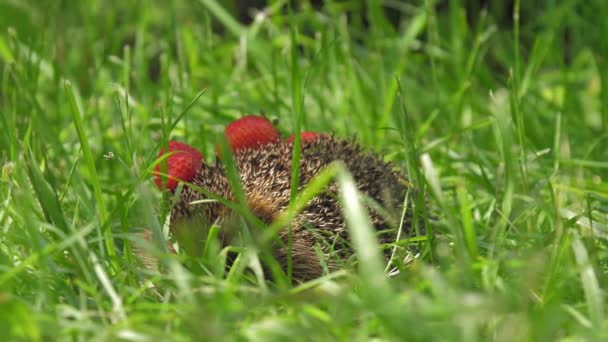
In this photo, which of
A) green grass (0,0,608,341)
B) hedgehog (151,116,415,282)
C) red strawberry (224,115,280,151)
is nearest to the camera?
green grass (0,0,608,341)

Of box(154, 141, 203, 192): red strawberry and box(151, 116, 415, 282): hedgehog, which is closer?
box(151, 116, 415, 282): hedgehog

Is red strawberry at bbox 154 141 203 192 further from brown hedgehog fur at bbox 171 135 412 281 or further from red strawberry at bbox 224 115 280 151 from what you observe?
red strawberry at bbox 224 115 280 151

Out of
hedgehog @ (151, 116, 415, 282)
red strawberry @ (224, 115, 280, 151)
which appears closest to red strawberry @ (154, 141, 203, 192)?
hedgehog @ (151, 116, 415, 282)

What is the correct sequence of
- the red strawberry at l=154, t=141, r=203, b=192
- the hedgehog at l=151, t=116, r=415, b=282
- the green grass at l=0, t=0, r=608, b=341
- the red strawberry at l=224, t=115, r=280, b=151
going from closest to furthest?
A: the green grass at l=0, t=0, r=608, b=341 < the hedgehog at l=151, t=116, r=415, b=282 < the red strawberry at l=154, t=141, r=203, b=192 < the red strawberry at l=224, t=115, r=280, b=151

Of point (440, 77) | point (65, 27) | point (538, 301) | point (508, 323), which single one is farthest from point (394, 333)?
point (65, 27)

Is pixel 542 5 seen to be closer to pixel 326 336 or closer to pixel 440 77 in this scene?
pixel 440 77

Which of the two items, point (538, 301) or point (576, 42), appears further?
point (576, 42)

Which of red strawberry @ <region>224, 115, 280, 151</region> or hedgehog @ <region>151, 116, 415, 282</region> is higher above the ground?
red strawberry @ <region>224, 115, 280, 151</region>
